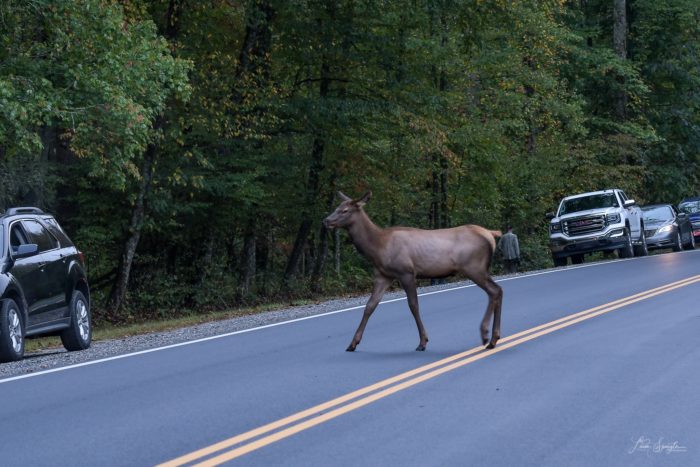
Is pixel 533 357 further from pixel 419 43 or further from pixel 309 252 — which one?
pixel 309 252

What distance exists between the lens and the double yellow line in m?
8.58

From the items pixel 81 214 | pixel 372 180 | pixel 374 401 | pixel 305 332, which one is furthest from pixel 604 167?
pixel 374 401

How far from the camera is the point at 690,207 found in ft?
157

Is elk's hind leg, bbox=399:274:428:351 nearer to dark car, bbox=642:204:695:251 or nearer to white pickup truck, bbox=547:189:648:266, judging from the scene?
white pickup truck, bbox=547:189:648:266

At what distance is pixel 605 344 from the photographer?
14.4 meters

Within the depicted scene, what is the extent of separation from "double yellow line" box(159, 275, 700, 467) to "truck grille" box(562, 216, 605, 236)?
19.6 m

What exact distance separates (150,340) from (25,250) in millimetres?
2669

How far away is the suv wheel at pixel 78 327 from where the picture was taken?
17281mm

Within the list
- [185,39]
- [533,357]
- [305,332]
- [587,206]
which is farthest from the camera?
[587,206]

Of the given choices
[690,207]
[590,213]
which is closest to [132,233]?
[590,213]

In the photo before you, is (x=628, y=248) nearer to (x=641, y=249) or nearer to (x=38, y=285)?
(x=641, y=249)

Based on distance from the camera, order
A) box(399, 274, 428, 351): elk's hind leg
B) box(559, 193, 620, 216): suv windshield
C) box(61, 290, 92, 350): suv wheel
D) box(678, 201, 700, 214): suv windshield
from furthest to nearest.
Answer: box(678, 201, 700, 214): suv windshield → box(559, 193, 620, 216): suv windshield → box(61, 290, 92, 350): suv wheel → box(399, 274, 428, 351): elk's hind leg

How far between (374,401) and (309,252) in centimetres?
3741

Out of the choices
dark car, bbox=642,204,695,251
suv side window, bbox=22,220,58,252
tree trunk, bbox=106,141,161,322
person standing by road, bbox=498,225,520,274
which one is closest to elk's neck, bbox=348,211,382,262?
suv side window, bbox=22,220,58,252
